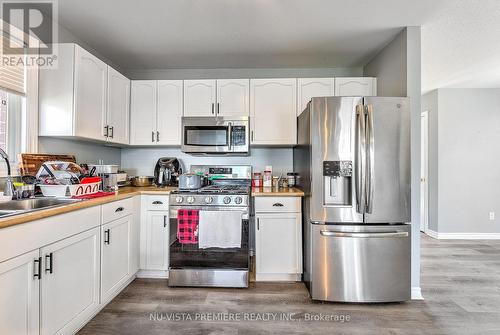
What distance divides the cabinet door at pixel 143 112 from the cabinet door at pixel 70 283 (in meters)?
1.45

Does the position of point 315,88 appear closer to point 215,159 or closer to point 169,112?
point 215,159

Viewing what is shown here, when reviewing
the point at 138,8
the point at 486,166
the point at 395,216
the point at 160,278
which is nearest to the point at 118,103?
the point at 138,8

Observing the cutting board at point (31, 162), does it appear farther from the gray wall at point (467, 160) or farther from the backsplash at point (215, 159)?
the gray wall at point (467, 160)

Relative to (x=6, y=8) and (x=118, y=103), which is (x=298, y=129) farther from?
(x=6, y=8)

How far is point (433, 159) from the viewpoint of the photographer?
4262 millimetres

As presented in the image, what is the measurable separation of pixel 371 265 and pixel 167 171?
2385mm

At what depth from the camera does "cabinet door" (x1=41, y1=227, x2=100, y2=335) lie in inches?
57.1

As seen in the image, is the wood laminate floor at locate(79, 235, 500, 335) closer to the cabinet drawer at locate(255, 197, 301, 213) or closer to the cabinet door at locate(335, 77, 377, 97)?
the cabinet drawer at locate(255, 197, 301, 213)

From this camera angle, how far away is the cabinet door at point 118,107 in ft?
8.64

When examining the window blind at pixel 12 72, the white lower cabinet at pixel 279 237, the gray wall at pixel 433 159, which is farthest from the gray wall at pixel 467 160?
the window blind at pixel 12 72

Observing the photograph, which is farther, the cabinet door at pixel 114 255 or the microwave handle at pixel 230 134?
the microwave handle at pixel 230 134

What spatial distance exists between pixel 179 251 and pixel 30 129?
64.0 inches

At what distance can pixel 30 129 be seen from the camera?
2062mm

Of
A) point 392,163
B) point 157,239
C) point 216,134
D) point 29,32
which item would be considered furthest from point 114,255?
point 392,163
